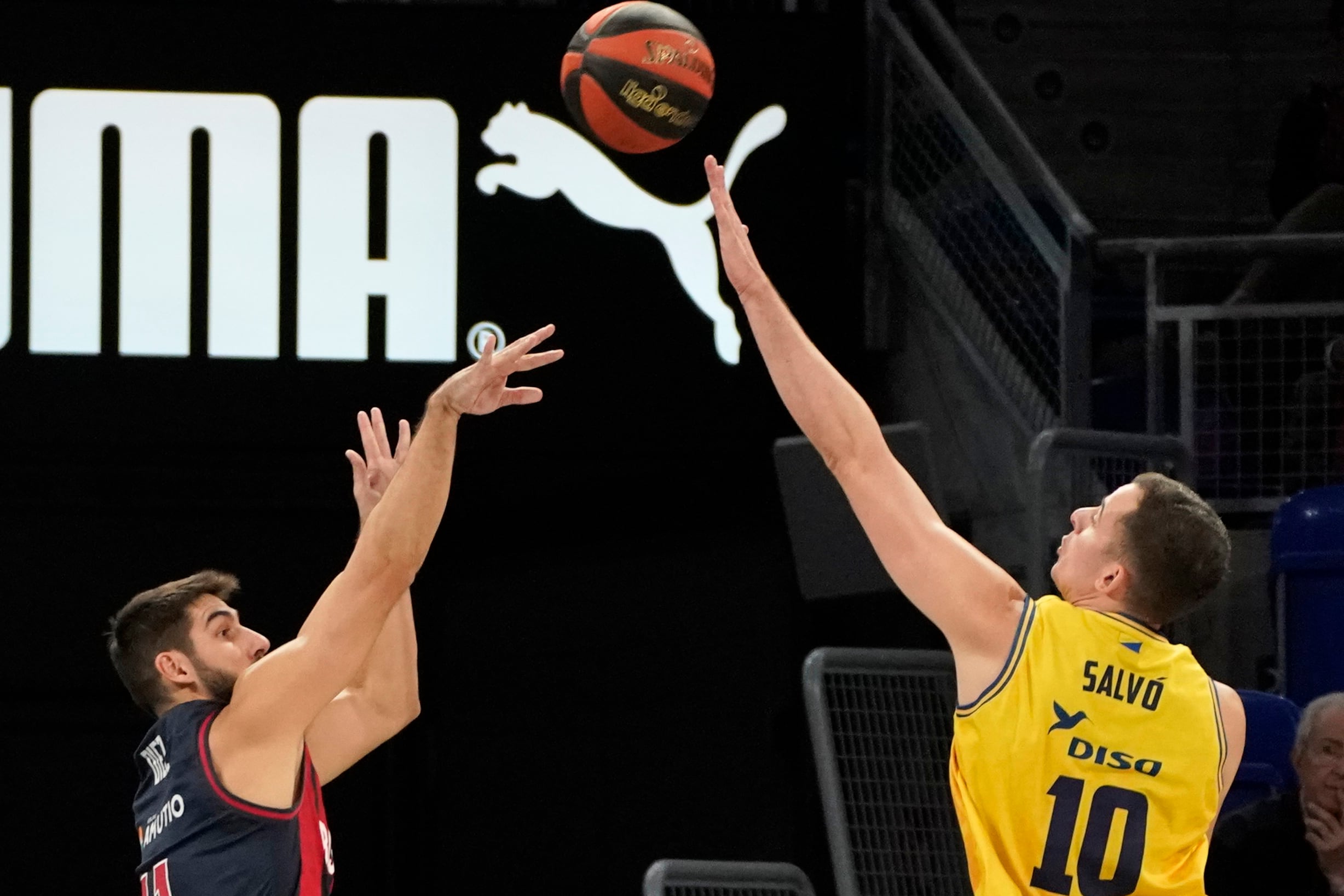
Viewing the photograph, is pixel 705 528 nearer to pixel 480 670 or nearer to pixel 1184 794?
pixel 480 670

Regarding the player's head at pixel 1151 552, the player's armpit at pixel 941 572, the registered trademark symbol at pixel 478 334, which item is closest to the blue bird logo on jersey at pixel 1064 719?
the player's armpit at pixel 941 572

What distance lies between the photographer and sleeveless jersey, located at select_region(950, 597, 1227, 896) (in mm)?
3111

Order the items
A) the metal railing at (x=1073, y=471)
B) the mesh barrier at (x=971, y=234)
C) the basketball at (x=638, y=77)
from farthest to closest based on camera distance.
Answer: the mesh barrier at (x=971, y=234)
the metal railing at (x=1073, y=471)
the basketball at (x=638, y=77)

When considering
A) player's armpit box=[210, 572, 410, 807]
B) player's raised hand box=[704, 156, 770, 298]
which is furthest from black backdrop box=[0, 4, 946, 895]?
player's raised hand box=[704, 156, 770, 298]

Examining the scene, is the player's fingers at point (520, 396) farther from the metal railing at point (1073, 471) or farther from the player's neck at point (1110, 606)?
the metal railing at point (1073, 471)

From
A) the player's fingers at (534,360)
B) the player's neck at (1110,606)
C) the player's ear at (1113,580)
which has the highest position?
the player's fingers at (534,360)

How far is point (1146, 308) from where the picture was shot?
19.5 ft

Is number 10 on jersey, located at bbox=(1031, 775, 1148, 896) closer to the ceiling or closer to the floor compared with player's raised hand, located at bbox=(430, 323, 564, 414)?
closer to the floor

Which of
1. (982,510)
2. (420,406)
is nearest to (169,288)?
(420,406)

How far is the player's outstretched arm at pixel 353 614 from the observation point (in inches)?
143

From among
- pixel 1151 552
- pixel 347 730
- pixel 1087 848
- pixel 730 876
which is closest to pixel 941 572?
pixel 1151 552

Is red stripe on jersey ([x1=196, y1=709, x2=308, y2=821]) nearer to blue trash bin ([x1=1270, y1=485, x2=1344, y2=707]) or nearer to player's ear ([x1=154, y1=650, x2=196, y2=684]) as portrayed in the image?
player's ear ([x1=154, y1=650, x2=196, y2=684])

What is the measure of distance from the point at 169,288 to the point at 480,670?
5.59ft

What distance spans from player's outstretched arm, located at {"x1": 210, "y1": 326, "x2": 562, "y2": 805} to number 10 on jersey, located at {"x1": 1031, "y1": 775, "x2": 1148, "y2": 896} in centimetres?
120
